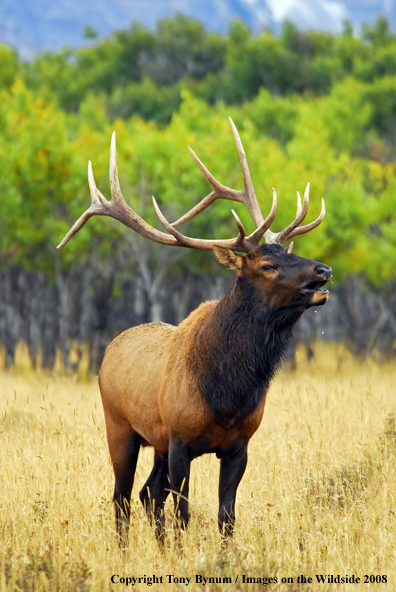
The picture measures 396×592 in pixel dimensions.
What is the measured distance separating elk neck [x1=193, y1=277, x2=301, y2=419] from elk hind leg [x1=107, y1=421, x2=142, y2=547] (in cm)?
93

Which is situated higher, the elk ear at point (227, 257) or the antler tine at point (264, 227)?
the antler tine at point (264, 227)

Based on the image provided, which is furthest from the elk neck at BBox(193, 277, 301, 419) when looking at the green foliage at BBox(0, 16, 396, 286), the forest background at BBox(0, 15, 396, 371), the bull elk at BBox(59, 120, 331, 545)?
the forest background at BBox(0, 15, 396, 371)

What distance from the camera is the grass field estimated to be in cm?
429

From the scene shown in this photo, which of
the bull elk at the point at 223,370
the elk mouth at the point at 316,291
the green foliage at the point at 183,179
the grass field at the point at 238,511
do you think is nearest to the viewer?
the grass field at the point at 238,511

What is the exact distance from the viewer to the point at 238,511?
5.68 m

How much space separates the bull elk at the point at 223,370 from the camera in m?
4.67

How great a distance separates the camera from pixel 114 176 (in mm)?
5676

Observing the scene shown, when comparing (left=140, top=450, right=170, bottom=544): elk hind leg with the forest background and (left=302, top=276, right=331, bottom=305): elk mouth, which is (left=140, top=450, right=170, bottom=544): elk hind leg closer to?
(left=302, top=276, right=331, bottom=305): elk mouth

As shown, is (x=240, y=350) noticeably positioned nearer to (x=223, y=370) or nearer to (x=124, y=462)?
(x=223, y=370)

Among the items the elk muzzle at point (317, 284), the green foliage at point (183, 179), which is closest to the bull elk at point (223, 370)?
the elk muzzle at point (317, 284)

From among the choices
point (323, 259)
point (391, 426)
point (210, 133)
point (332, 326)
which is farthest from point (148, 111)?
point (391, 426)

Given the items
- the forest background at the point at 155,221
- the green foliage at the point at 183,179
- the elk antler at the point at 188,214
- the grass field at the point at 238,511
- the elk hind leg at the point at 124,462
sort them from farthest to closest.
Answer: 1. the forest background at the point at 155,221
2. the green foliage at the point at 183,179
3. the elk hind leg at the point at 124,462
4. the elk antler at the point at 188,214
5. the grass field at the point at 238,511

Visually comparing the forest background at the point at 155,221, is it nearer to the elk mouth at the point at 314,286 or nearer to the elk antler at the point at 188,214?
the elk antler at the point at 188,214

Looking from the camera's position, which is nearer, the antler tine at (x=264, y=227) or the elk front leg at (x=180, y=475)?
the elk front leg at (x=180, y=475)
